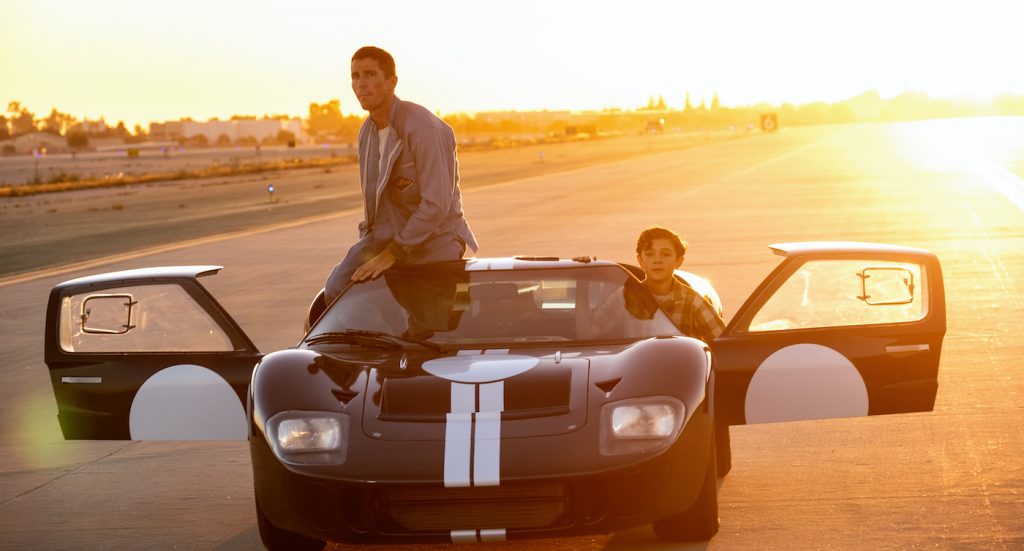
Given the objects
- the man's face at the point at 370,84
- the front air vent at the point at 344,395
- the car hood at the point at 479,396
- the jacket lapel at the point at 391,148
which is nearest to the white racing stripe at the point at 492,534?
the car hood at the point at 479,396

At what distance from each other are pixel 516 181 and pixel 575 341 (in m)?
44.8

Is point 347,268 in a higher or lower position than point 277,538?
higher

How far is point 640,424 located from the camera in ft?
16.1

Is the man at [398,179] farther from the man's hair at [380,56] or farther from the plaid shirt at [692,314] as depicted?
the plaid shirt at [692,314]

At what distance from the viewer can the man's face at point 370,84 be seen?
6379 mm

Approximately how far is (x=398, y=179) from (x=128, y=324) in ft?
4.86

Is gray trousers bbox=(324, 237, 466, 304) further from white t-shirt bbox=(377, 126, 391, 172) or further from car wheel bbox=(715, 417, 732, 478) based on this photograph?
car wheel bbox=(715, 417, 732, 478)

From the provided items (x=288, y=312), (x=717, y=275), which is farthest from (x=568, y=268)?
(x=717, y=275)

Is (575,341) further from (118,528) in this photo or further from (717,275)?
(717,275)

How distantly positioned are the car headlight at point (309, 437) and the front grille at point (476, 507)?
29 cm

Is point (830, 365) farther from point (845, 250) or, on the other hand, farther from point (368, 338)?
point (368, 338)

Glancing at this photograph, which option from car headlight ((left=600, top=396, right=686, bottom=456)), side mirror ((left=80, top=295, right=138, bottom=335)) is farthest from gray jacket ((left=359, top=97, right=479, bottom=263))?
car headlight ((left=600, top=396, right=686, bottom=456))

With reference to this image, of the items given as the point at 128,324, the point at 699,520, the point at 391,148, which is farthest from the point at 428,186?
the point at 699,520

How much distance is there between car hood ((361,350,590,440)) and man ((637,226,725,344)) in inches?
51.8
